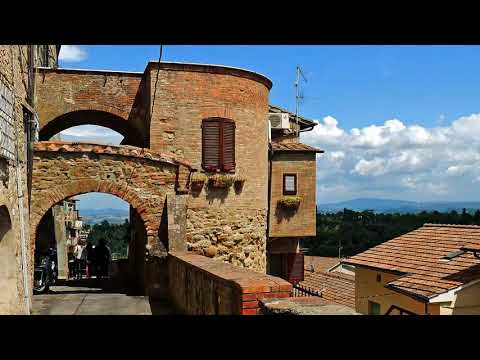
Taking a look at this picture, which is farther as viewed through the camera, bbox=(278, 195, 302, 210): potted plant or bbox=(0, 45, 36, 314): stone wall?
bbox=(278, 195, 302, 210): potted plant

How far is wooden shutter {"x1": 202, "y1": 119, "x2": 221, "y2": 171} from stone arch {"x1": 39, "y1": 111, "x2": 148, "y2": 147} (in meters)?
1.75

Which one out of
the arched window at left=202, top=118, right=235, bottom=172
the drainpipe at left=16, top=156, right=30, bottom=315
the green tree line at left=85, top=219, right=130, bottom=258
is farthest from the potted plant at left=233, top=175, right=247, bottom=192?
the green tree line at left=85, top=219, right=130, bottom=258

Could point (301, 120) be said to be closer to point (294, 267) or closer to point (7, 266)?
point (294, 267)

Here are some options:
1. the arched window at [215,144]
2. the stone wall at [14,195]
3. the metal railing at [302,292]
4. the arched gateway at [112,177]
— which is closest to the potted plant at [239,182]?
the arched window at [215,144]

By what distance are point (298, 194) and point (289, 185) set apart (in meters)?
0.50

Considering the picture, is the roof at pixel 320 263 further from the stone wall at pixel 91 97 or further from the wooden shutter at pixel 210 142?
the stone wall at pixel 91 97

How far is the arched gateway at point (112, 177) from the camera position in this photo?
1163 cm

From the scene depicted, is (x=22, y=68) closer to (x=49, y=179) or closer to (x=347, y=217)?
(x=49, y=179)

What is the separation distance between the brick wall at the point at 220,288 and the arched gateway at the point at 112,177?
169cm

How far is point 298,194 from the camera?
20547mm

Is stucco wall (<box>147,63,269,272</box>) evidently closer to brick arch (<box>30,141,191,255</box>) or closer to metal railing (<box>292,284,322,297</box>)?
metal railing (<box>292,284,322,297</box>)

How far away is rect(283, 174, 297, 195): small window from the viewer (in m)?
20.4

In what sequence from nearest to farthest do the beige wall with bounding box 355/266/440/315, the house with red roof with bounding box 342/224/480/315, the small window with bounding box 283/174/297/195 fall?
the house with red roof with bounding box 342/224/480/315 → the beige wall with bounding box 355/266/440/315 → the small window with bounding box 283/174/297/195

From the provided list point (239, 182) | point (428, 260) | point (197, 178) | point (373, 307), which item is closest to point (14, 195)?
point (197, 178)
